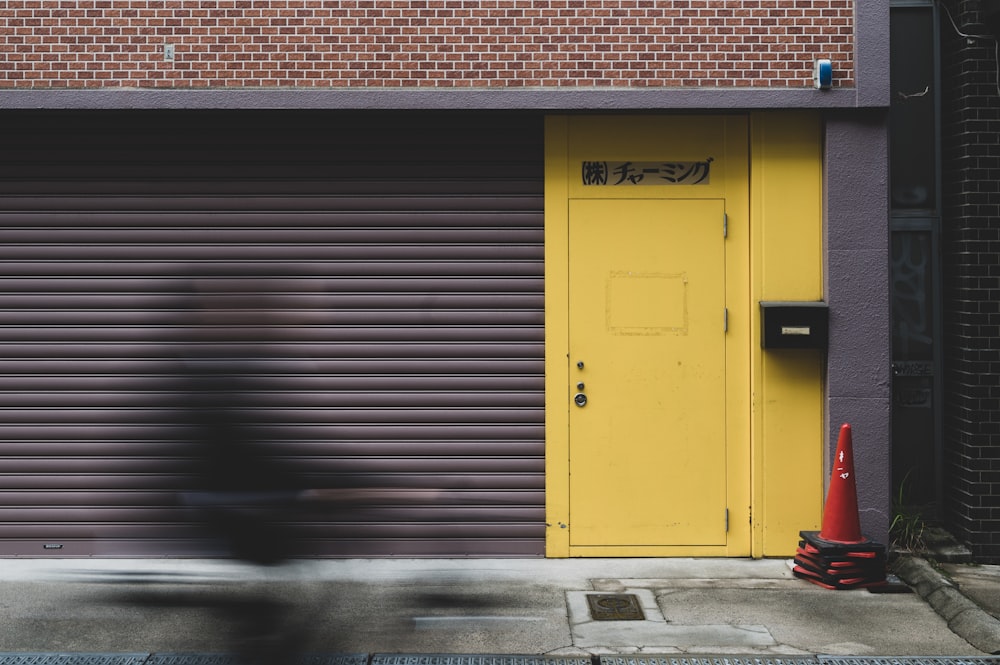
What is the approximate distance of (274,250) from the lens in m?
8.27

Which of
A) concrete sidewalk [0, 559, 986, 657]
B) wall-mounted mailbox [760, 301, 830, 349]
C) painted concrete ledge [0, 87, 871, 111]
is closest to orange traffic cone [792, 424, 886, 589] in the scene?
concrete sidewalk [0, 559, 986, 657]

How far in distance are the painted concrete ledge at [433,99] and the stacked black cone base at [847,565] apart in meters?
3.30

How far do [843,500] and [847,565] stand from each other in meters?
0.46

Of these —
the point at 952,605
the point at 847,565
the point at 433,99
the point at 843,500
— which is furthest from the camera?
the point at 433,99

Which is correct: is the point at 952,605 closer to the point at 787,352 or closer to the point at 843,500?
the point at 843,500

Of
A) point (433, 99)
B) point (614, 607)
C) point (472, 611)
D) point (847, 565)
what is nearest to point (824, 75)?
point (433, 99)

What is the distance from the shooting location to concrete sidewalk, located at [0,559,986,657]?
5566 mm

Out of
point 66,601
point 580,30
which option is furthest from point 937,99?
point 66,601

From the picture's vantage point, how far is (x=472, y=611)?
6.73m

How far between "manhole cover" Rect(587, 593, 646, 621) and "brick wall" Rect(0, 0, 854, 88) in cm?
384

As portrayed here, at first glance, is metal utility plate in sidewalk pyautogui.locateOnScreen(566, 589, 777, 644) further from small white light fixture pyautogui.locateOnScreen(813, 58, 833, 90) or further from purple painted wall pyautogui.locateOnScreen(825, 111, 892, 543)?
small white light fixture pyautogui.locateOnScreen(813, 58, 833, 90)

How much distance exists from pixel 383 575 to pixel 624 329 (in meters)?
2.66

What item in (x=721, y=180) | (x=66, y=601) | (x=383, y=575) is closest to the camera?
(x=66, y=601)

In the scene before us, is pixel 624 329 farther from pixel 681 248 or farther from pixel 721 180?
pixel 721 180
